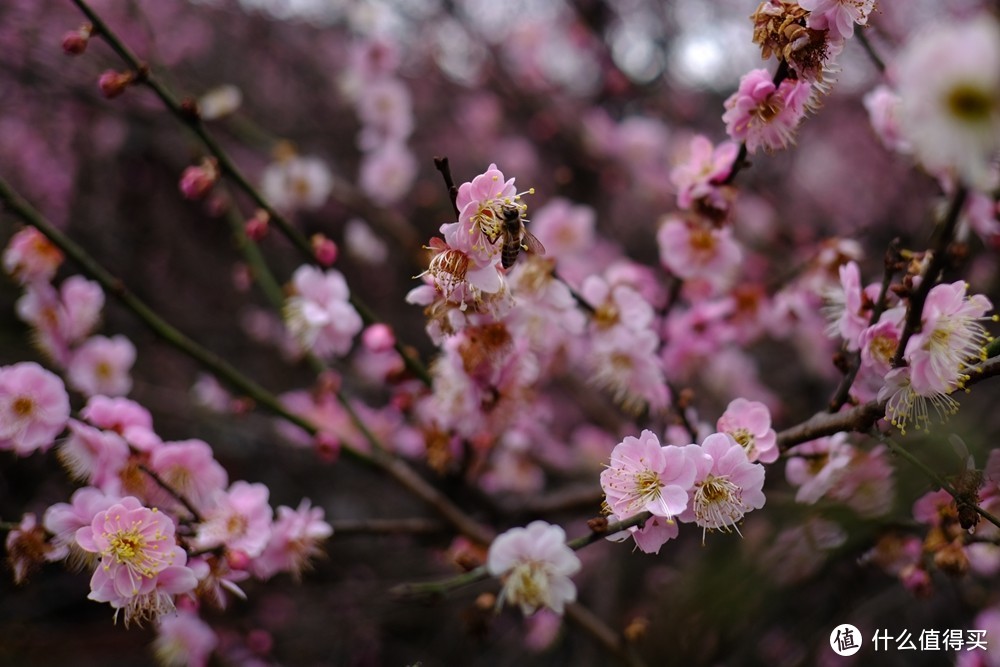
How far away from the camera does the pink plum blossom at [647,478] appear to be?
1181 millimetres

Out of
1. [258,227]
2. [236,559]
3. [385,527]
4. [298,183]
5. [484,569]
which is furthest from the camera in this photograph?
[298,183]

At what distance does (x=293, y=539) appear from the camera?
1.63 metres

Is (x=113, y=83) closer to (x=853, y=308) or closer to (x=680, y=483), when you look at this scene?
(x=680, y=483)

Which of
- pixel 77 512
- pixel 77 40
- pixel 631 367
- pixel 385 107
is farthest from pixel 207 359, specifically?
pixel 385 107

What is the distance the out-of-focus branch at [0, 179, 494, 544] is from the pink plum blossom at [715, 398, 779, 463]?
3.04 ft

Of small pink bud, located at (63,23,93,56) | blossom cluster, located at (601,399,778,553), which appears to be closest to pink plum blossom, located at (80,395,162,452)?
small pink bud, located at (63,23,93,56)

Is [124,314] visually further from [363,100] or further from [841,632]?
[841,632]

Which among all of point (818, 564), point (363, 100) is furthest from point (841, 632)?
point (363, 100)

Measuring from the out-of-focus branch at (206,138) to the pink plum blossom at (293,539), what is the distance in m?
0.45

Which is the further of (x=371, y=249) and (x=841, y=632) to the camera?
(x=371, y=249)

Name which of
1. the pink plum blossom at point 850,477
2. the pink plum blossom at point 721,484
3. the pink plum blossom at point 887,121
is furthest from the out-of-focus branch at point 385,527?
the pink plum blossom at point 887,121

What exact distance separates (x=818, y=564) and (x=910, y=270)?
2.91ft

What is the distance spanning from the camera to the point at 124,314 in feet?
12.3

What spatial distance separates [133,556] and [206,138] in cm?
90
